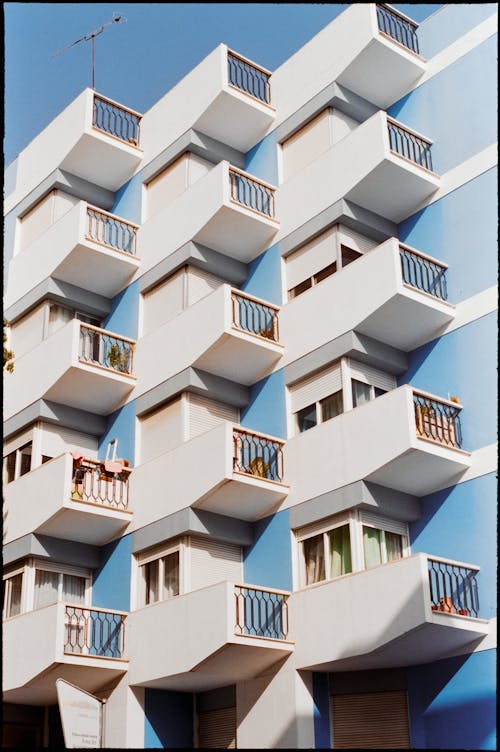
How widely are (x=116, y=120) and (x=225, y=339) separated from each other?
8950 mm

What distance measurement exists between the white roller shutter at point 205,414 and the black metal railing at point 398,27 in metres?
9.57

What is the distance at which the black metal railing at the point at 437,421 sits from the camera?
18.4 meters

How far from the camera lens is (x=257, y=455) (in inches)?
806

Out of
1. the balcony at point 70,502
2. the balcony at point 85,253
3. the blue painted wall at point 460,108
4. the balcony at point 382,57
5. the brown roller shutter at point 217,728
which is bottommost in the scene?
the brown roller shutter at point 217,728

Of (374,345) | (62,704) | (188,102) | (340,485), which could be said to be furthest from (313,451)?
(188,102)

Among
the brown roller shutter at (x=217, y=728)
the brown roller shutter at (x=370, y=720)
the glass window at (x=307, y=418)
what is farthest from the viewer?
the glass window at (x=307, y=418)

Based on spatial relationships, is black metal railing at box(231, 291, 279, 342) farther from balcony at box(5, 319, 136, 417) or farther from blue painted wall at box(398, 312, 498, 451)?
blue painted wall at box(398, 312, 498, 451)

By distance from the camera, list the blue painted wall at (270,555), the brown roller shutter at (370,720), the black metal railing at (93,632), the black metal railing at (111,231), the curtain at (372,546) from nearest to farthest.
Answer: the brown roller shutter at (370,720)
the curtain at (372,546)
the black metal railing at (93,632)
the blue painted wall at (270,555)
the black metal railing at (111,231)

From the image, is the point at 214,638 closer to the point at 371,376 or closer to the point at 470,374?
the point at 371,376

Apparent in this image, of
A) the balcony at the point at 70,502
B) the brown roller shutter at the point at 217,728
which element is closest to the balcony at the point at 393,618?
the brown roller shutter at the point at 217,728

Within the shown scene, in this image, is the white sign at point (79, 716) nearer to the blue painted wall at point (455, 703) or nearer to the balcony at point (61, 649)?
the balcony at point (61, 649)

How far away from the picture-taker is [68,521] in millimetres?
21391

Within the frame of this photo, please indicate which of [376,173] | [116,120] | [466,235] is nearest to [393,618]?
[466,235]

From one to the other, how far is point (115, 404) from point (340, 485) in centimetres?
723
